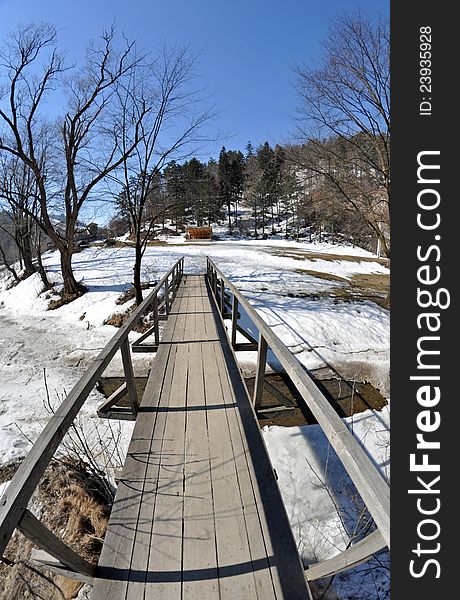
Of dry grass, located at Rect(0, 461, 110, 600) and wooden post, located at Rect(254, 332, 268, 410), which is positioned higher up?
wooden post, located at Rect(254, 332, 268, 410)

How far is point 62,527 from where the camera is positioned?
3605 millimetres

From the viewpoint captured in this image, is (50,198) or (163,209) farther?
(50,198)

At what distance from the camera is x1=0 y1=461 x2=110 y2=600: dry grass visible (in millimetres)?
3035

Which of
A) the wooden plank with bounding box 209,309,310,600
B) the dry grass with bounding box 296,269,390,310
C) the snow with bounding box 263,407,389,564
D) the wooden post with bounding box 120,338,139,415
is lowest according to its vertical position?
the snow with bounding box 263,407,389,564

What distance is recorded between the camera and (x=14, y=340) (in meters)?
10.3

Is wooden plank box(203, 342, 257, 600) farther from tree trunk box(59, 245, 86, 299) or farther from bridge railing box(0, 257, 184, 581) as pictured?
tree trunk box(59, 245, 86, 299)

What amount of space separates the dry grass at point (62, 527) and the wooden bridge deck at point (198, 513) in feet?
2.78

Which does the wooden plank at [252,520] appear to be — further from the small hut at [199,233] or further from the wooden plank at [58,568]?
the small hut at [199,233]

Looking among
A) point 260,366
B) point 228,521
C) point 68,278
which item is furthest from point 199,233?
point 228,521

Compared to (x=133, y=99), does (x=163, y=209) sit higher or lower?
lower

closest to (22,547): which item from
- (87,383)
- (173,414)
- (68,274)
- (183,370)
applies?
(173,414)

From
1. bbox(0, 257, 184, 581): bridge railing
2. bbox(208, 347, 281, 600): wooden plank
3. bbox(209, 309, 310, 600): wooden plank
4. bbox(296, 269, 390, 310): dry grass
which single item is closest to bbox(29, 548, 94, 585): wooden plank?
bbox(0, 257, 184, 581): bridge railing

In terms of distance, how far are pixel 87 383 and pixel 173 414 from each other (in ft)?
5.00

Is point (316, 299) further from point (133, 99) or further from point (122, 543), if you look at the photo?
point (122, 543)
